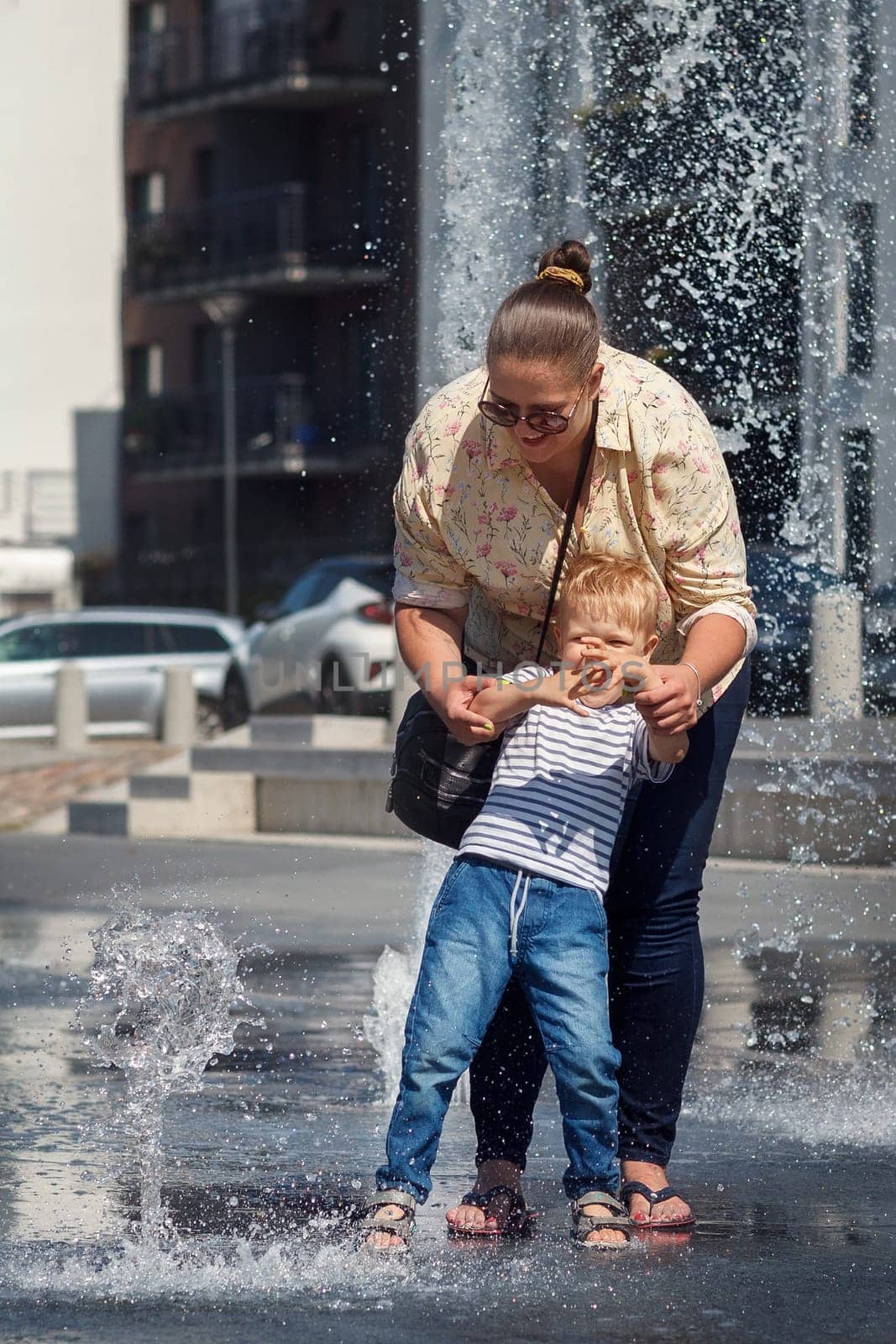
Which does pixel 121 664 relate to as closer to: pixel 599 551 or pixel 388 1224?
pixel 599 551

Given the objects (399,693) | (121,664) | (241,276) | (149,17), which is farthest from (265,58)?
(399,693)

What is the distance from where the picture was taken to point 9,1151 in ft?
13.2

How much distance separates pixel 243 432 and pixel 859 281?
32448 mm

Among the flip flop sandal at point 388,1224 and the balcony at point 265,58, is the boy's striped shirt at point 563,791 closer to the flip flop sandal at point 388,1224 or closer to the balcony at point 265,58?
the flip flop sandal at point 388,1224

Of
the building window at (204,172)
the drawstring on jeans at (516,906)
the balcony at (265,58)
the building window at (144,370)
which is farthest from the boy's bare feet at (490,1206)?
the building window at (144,370)

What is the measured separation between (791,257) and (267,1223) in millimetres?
3458

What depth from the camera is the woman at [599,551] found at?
318 cm

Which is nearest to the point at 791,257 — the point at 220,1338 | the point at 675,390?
the point at 675,390

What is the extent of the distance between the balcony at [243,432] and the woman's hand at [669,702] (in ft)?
111

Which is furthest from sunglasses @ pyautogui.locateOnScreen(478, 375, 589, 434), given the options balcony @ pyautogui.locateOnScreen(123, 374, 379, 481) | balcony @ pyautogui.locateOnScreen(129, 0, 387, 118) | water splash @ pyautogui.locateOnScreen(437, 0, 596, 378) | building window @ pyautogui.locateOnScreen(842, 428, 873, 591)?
balcony @ pyautogui.locateOnScreen(129, 0, 387, 118)

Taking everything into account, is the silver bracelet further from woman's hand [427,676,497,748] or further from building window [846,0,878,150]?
building window [846,0,878,150]

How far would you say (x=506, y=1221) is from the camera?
3.37 meters

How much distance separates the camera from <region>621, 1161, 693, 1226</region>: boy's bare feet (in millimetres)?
3404

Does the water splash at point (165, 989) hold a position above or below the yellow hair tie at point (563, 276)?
below
